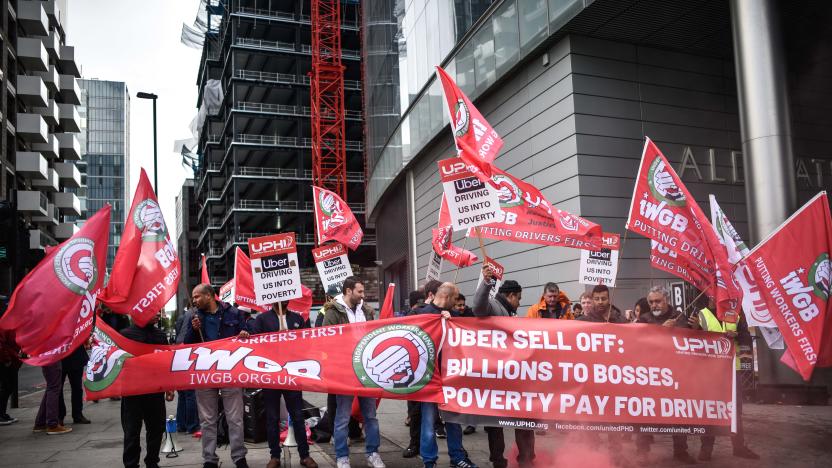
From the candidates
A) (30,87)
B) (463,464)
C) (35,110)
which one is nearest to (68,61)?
(35,110)

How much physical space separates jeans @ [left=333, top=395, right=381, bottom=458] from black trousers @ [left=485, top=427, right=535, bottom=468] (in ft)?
4.05

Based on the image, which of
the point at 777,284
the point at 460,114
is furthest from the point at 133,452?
the point at 777,284

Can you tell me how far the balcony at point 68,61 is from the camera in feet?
195

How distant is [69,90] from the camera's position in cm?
5984

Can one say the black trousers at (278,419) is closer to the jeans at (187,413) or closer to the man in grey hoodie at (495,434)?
the man in grey hoodie at (495,434)

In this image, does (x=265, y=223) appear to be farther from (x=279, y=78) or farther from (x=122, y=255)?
(x=122, y=255)

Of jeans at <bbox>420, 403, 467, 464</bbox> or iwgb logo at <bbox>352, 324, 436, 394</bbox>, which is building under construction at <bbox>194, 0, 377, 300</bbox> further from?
jeans at <bbox>420, 403, 467, 464</bbox>

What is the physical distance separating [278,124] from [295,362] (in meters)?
61.9

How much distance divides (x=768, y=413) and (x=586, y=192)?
5597 mm

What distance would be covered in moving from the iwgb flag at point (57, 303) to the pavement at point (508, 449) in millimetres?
1521

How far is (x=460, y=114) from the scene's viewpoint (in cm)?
781

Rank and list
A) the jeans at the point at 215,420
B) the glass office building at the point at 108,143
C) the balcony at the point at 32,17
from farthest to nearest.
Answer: the glass office building at the point at 108,143, the balcony at the point at 32,17, the jeans at the point at 215,420

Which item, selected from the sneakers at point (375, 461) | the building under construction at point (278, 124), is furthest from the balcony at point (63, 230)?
the sneakers at point (375, 461)

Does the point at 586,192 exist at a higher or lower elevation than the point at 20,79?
lower
